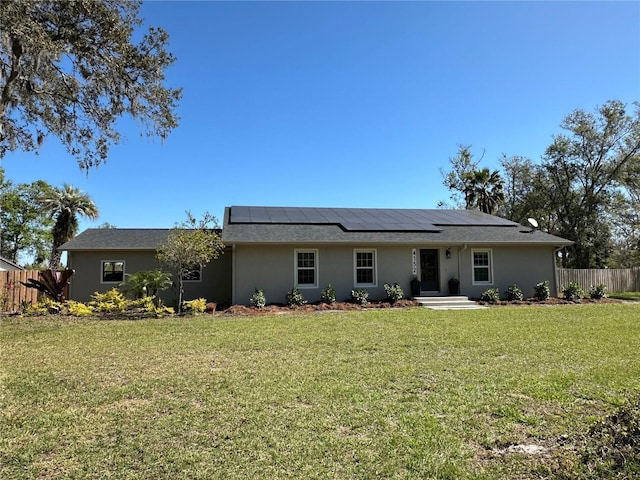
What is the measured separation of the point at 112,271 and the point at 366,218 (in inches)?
437

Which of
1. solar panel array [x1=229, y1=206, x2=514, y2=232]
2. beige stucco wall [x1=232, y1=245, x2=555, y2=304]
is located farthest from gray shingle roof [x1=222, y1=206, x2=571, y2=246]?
→ beige stucco wall [x1=232, y1=245, x2=555, y2=304]

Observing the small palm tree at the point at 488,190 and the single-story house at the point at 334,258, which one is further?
the small palm tree at the point at 488,190

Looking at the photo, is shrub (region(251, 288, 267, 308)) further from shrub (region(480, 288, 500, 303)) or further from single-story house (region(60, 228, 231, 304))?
shrub (region(480, 288, 500, 303))

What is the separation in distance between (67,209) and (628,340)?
99.5 ft

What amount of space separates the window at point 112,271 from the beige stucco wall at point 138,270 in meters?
0.14

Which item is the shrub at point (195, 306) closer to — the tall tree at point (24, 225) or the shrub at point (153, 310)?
the shrub at point (153, 310)

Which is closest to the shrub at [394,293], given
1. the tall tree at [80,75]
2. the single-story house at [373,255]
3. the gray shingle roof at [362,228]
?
the single-story house at [373,255]

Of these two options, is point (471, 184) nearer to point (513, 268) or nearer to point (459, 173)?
point (459, 173)

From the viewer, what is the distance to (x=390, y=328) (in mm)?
9594

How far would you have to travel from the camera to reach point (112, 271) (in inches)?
644

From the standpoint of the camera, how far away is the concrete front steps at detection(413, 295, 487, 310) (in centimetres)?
1415

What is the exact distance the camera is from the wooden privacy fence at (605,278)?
2007 centimetres

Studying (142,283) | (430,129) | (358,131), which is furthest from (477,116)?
(142,283)

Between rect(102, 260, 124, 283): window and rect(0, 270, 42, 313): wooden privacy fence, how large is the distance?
2.41 metres
